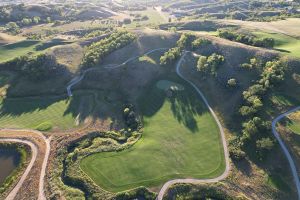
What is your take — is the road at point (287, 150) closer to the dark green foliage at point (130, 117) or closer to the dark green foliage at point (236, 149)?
the dark green foliage at point (236, 149)

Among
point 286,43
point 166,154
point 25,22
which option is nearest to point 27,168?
point 166,154

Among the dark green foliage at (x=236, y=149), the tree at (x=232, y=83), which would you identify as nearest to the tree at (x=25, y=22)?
the tree at (x=232, y=83)

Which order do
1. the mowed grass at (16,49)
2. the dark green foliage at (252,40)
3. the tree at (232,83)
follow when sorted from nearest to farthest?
the tree at (232,83)
the dark green foliage at (252,40)
the mowed grass at (16,49)

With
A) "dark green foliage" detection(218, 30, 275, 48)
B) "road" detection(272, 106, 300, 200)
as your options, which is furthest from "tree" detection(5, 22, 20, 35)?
"road" detection(272, 106, 300, 200)

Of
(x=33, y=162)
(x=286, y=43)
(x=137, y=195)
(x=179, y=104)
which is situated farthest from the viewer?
(x=286, y=43)

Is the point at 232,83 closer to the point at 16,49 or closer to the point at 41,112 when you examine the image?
the point at 41,112

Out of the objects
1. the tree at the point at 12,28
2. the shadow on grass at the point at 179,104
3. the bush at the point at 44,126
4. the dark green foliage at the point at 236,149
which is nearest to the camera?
the dark green foliage at the point at 236,149
